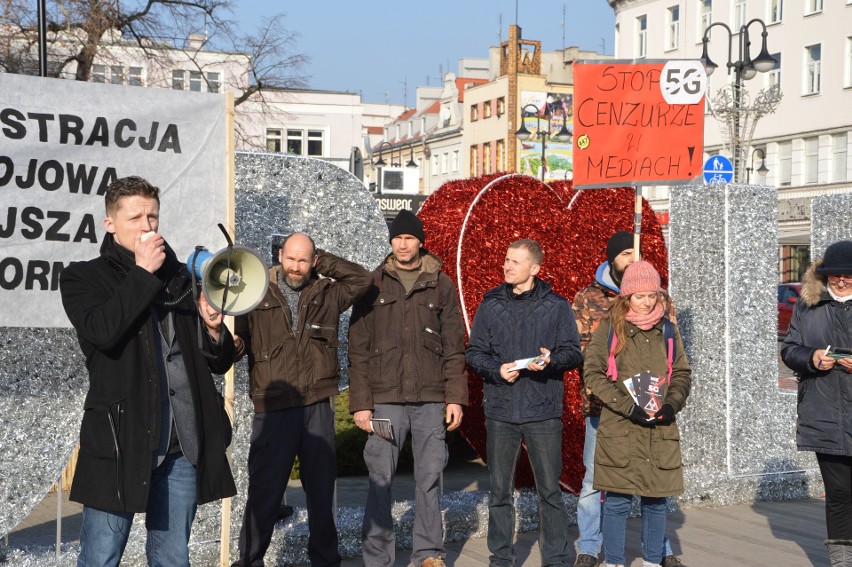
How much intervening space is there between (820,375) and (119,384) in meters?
3.85

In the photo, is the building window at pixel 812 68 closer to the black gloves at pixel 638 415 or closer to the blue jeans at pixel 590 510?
the blue jeans at pixel 590 510

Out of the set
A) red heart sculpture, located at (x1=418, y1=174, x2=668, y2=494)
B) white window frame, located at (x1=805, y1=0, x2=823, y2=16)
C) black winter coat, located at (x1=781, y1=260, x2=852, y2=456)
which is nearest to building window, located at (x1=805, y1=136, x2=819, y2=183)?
white window frame, located at (x1=805, y1=0, x2=823, y2=16)

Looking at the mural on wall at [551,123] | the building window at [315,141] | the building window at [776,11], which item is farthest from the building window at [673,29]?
the building window at [315,141]

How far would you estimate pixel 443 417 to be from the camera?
20.7ft

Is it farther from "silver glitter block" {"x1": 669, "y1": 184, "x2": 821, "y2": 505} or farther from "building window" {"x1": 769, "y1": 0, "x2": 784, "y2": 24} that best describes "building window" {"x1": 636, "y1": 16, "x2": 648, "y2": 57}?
"silver glitter block" {"x1": 669, "y1": 184, "x2": 821, "y2": 505}

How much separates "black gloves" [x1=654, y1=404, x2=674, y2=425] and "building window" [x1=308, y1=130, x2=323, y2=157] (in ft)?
247

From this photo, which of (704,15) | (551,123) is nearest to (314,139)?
(551,123)

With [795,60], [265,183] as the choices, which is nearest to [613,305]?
[265,183]

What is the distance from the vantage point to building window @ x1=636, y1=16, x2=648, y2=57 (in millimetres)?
55750

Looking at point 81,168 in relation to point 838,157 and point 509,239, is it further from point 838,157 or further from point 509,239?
point 838,157

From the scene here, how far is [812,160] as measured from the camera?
4441cm

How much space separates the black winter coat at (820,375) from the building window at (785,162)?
4130 centimetres

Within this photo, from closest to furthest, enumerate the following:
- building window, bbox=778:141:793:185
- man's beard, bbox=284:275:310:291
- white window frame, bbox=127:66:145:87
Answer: man's beard, bbox=284:275:310:291 → white window frame, bbox=127:66:145:87 → building window, bbox=778:141:793:185

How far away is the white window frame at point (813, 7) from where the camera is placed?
4446 cm
